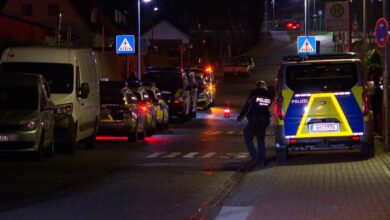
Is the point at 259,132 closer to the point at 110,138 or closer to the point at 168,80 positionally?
the point at 110,138

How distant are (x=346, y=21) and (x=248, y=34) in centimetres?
7897

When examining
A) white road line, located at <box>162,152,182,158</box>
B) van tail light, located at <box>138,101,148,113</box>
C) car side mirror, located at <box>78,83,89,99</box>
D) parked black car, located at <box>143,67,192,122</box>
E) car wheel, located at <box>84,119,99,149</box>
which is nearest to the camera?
white road line, located at <box>162,152,182,158</box>

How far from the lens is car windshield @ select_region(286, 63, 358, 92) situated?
16125 millimetres

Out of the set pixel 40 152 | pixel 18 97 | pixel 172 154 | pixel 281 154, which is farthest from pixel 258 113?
pixel 18 97

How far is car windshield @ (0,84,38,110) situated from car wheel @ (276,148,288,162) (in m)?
5.27

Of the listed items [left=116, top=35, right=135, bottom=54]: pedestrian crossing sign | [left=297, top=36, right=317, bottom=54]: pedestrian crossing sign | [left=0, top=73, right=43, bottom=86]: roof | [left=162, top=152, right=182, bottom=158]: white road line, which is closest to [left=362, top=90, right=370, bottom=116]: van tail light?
[left=162, top=152, right=182, bottom=158]: white road line

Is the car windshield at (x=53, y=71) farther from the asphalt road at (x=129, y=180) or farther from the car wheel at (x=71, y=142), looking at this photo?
the asphalt road at (x=129, y=180)

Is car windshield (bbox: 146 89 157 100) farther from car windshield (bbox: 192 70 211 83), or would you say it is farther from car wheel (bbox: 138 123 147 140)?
car windshield (bbox: 192 70 211 83)

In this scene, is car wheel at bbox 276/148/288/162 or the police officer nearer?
the police officer

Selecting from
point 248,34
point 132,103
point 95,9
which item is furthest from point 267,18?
point 132,103

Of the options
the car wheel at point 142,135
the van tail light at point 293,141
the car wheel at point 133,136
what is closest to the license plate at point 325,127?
the van tail light at point 293,141

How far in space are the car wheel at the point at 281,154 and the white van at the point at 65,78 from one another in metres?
4.94

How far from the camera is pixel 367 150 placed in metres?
16.7

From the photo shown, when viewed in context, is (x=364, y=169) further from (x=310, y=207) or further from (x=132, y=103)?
(x=132, y=103)
